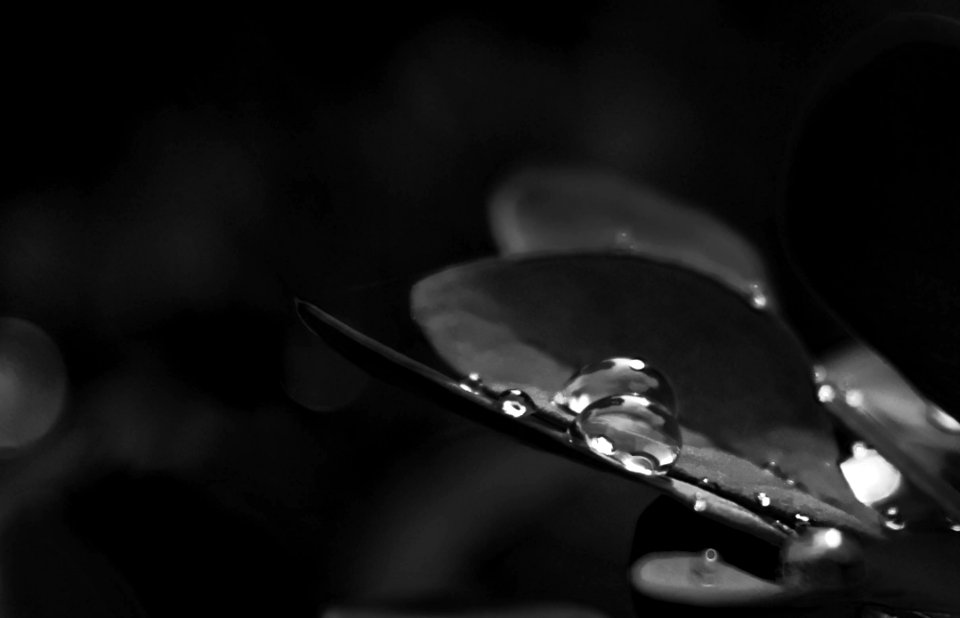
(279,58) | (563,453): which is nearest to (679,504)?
(563,453)

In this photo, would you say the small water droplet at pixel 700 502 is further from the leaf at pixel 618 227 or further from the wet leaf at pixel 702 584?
the leaf at pixel 618 227

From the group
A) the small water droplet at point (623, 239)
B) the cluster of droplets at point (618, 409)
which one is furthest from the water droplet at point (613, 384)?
the small water droplet at point (623, 239)

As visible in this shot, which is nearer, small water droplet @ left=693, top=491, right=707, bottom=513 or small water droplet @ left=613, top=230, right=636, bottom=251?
small water droplet @ left=693, top=491, right=707, bottom=513

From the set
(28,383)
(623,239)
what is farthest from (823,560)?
(28,383)

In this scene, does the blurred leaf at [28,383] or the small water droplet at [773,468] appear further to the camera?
the blurred leaf at [28,383]

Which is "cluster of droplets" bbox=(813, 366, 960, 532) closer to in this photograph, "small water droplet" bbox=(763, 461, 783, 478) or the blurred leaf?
"small water droplet" bbox=(763, 461, 783, 478)

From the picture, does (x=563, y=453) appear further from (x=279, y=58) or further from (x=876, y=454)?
(x=279, y=58)

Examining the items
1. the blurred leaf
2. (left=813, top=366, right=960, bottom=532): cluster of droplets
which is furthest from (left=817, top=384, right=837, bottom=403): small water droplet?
the blurred leaf

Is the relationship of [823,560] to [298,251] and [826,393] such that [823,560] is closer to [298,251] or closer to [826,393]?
[826,393]
